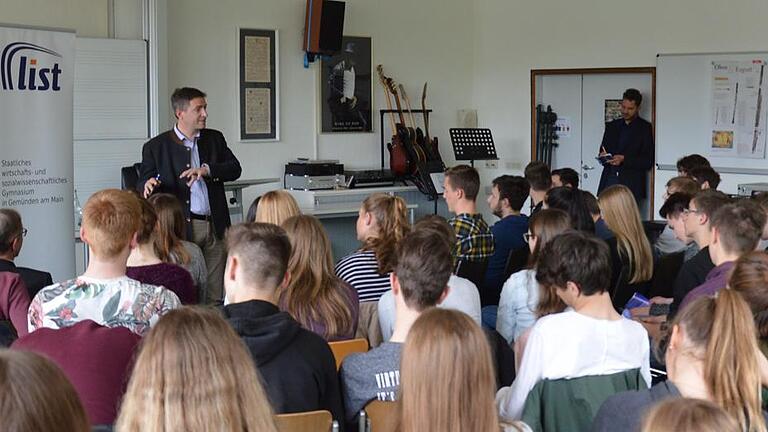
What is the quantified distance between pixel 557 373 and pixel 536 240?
1371mm

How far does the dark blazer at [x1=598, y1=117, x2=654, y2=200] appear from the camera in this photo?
9.71 m

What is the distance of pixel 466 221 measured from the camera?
5316 mm

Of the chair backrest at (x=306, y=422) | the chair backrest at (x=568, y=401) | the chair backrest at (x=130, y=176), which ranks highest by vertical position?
the chair backrest at (x=130, y=176)

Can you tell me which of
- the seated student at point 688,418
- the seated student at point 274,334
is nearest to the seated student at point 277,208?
the seated student at point 274,334

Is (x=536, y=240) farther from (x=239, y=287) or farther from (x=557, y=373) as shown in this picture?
(x=239, y=287)

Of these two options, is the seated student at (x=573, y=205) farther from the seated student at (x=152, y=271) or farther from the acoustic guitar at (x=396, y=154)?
the acoustic guitar at (x=396, y=154)

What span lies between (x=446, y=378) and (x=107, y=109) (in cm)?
658

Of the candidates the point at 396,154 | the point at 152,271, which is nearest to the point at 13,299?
the point at 152,271

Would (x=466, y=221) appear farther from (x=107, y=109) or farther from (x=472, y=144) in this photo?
(x=472, y=144)

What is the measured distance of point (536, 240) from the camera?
434 centimetres

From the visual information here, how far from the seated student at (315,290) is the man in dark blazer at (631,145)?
634 centimetres

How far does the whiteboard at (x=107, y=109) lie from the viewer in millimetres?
8008

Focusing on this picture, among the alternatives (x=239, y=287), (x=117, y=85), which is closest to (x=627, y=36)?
(x=117, y=85)

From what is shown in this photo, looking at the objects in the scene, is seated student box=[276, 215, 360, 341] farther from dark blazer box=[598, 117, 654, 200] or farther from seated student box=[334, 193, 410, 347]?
dark blazer box=[598, 117, 654, 200]
